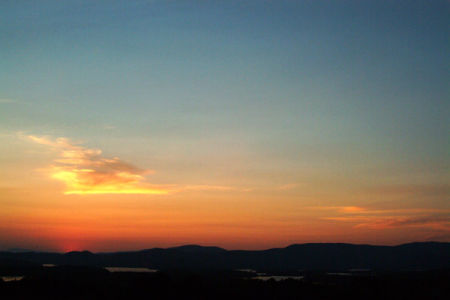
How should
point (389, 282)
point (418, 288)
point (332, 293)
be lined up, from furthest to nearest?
point (389, 282)
point (418, 288)
point (332, 293)

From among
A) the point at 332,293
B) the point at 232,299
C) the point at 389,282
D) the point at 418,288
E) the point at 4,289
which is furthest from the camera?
the point at 389,282

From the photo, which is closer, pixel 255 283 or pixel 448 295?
pixel 448 295

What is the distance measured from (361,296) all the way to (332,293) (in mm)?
4484

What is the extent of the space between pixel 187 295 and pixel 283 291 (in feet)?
55.6

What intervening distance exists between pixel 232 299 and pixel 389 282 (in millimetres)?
37245

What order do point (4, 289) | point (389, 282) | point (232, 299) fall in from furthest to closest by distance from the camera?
point (389, 282) → point (232, 299) → point (4, 289)

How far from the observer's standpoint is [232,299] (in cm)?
7650

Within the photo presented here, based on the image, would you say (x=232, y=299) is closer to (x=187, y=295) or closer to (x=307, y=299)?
(x=187, y=295)

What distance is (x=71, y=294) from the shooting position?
73.4m

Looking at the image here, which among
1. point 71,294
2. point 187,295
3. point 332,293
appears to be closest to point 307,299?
point 332,293

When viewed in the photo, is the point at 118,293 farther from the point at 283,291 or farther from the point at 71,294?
the point at 283,291

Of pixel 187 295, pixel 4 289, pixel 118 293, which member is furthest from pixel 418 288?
pixel 4 289

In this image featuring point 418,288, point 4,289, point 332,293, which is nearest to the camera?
point 4,289

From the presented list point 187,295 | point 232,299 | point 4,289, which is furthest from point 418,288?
point 4,289
